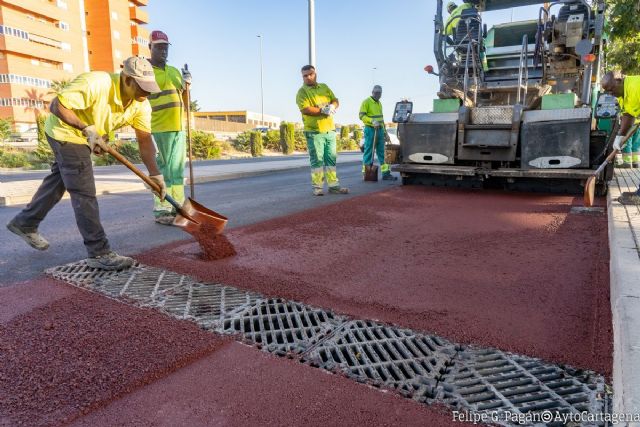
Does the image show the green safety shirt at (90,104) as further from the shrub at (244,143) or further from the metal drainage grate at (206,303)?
the shrub at (244,143)

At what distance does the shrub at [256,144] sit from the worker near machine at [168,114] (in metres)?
20.9

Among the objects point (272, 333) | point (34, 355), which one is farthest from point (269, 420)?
point (34, 355)

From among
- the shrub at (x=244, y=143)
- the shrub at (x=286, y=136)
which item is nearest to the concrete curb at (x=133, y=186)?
the shrub at (x=244, y=143)

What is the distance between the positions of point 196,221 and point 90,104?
1164 millimetres

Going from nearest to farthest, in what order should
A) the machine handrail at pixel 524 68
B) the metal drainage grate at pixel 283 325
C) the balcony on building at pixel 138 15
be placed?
1. the metal drainage grate at pixel 283 325
2. the machine handrail at pixel 524 68
3. the balcony on building at pixel 138 15

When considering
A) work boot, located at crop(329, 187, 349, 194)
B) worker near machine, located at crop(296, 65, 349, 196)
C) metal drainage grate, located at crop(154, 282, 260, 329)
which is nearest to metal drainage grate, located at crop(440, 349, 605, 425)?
metal drainage grate, located at crop(154, 282, 260, 329)

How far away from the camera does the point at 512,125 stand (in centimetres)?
634

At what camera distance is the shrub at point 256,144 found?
84.1ft

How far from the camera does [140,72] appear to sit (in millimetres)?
3131

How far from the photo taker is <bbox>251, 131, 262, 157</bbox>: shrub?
25.6 m

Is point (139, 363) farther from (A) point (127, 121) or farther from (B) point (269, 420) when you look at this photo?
(A) point (127, 121)

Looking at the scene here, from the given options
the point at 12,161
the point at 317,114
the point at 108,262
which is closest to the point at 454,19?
the point at 317,114

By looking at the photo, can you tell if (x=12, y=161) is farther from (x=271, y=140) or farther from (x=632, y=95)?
(x=632, y=95)

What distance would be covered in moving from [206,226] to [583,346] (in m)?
2.76
